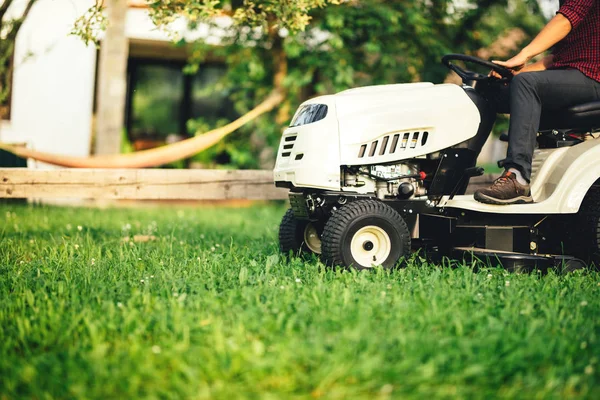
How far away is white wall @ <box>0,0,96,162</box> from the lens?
31.4ft

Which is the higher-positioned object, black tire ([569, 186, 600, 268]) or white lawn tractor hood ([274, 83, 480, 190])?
white lawn tractor hood ([274, 83, 480, 190])

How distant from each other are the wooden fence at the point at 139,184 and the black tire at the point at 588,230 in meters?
1.14

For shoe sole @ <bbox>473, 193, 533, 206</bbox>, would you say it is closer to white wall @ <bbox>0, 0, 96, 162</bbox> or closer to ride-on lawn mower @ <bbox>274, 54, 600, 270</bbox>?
ride-on lawn mower @ <bbox>274, 54, 600, 270</bbox>

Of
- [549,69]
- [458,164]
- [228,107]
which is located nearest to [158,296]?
[458,164]

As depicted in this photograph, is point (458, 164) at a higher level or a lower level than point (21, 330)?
higher

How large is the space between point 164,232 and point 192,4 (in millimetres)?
1991

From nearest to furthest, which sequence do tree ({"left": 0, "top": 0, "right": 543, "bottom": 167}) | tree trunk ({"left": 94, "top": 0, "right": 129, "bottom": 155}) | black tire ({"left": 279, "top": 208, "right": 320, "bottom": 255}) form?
1. black tire ({"left": 279, "top": 208, "right": 320, "bottom": 255})
2. tree ({"left": 0, "top": 0, "right": 543, "bottom": 167})
3. tree trunk ({"left": 94, "top": 0, "right": 129, "bottom": 155})

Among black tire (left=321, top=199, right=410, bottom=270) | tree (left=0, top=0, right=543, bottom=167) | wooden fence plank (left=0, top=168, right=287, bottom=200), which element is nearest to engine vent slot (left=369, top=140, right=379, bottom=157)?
black tire (left=321, top=199, right=410, bottom=270)

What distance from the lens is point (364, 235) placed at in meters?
3.51

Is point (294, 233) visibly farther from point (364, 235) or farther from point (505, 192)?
point (505, 192)

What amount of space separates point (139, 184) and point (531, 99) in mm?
2843

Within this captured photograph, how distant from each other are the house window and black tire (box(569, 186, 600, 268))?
8573 millimetres

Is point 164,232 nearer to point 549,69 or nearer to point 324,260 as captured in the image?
point 324,260

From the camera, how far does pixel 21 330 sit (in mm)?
2420
